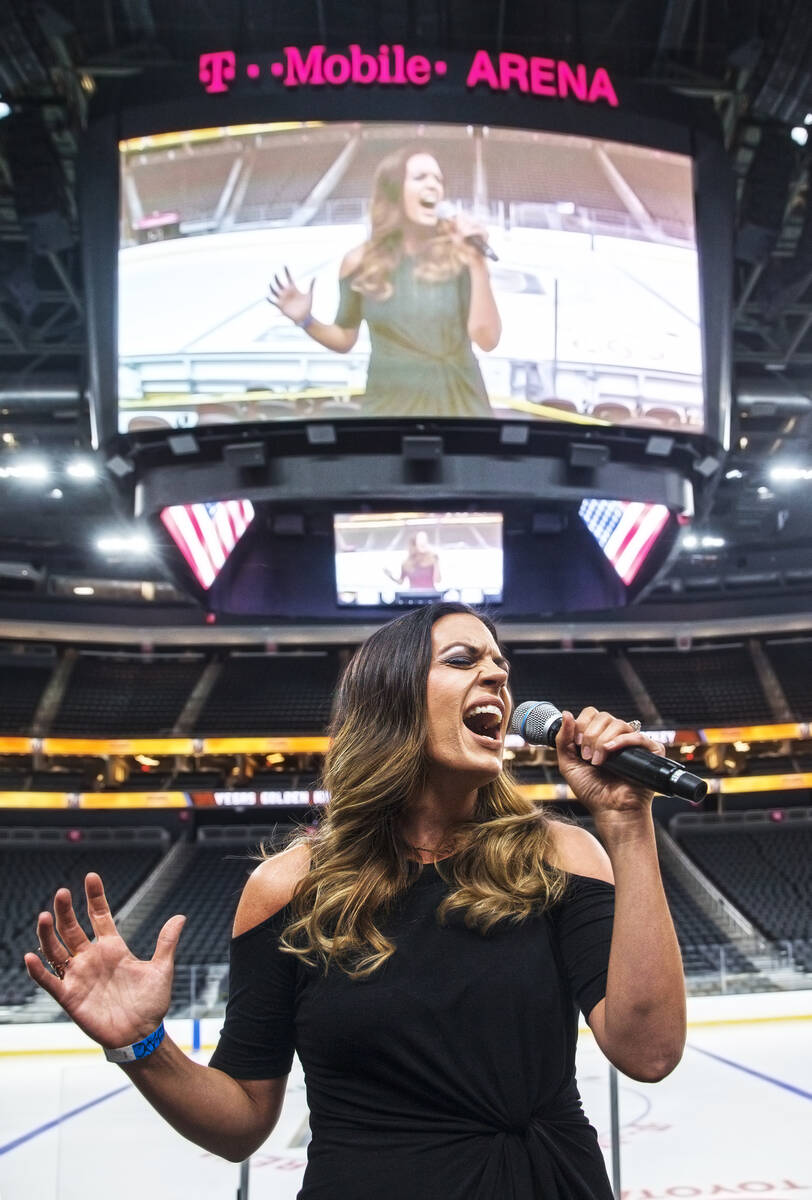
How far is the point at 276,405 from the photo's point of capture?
318 inches

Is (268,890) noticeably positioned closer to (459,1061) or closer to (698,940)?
(459,1061)

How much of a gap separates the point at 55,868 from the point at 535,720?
2257 cm

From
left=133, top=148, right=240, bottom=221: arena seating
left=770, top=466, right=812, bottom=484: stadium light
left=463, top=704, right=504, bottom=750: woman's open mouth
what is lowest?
left=463, top=704, right=504, bottom=750: woman's open mouth

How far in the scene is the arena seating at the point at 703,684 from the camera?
26.2m

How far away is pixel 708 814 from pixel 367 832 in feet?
82.3

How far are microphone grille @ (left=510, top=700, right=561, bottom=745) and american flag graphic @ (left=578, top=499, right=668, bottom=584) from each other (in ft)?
23.6

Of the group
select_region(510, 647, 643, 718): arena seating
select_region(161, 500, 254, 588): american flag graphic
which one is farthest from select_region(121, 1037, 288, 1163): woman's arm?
select_region(510, 647, 643, 718): arena seating

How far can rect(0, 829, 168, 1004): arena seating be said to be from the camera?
19219 millimetres

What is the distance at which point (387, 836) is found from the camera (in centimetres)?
171

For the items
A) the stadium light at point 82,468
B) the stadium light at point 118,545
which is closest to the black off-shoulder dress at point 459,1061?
the stadium light at point 82,468

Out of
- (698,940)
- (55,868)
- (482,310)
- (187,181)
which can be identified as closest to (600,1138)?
(482,310)

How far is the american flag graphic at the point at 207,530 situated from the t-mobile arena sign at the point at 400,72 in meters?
3.32

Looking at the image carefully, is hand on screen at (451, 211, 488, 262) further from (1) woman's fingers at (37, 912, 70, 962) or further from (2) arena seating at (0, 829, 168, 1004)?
(2) arena seating at (0, 829, 168, 1004)

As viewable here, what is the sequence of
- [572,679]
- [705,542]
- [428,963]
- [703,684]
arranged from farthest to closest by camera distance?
[703,684]
[572,679]
[705,542]
[428,963]
